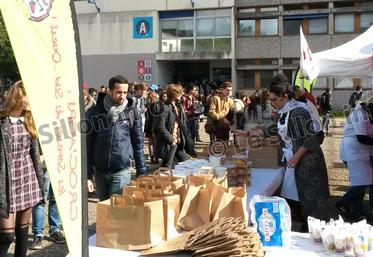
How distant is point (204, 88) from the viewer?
2809 centimetres

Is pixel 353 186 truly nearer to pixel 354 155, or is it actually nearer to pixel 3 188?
pixel 354 155

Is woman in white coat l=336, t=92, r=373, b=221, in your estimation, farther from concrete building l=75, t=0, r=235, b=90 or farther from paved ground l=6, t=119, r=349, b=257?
concrete building l=75, t=0, r=235, b=90

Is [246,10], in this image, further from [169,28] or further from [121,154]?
[121,154]

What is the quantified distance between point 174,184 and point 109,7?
28.5 m

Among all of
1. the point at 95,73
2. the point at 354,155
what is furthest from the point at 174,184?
the point at 95,73

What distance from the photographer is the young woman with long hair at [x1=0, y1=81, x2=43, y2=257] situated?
334cm

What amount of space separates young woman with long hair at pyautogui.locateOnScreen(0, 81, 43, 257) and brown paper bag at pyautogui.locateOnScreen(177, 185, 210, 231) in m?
1.39

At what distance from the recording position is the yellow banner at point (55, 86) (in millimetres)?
1392

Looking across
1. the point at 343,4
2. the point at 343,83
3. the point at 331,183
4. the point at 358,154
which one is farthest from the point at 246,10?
the point at 358,154

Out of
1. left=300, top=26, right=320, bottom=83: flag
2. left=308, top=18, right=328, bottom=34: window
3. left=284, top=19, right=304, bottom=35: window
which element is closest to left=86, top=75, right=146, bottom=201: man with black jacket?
left=300, top=26, right=320, bottom=83: flag

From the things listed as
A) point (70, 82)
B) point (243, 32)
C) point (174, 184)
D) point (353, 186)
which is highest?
point (243, 32)

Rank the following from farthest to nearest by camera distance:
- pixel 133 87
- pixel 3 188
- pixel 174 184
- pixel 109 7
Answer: pixel 109 7 → pixel 133 87 → pixel 3 188 → pixel 174 184

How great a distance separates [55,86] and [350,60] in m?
5.57

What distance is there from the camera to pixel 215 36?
28203mm
